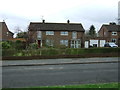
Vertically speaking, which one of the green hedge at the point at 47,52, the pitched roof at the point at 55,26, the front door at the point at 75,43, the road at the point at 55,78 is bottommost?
the road at the point at 55,78

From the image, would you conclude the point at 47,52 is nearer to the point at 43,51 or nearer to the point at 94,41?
the point at 43,51

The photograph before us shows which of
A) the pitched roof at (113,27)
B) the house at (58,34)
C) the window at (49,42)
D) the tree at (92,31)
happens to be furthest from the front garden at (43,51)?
the tree at (92,31)

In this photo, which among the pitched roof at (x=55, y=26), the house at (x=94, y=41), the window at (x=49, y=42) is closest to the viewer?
the window at (x=49, y=42)

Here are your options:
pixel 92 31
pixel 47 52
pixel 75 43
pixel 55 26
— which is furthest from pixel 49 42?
pixel 92 31

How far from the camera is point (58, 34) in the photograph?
45.5 m

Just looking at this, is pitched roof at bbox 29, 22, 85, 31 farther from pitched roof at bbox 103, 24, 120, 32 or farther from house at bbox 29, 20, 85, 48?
pitched roof at bbox 103, 24, 120, 32

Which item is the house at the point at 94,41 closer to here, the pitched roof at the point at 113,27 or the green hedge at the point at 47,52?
the pitched roof at the point at 113,27

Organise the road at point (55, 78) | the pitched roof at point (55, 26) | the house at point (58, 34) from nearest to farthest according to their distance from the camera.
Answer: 1. the road at point (55, 78)
2. the house at point (58, 34)
3. the pitched roof at point (55, 26)

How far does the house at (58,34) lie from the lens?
44688 millimetres

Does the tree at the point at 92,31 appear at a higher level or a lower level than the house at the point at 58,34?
higher

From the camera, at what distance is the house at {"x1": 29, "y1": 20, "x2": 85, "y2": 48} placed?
44.7m

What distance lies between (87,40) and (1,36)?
86.0ft

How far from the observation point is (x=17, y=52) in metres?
22.4

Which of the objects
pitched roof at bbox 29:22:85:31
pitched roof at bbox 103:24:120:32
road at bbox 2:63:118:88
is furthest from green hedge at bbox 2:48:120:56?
pitched roof at bbox 103:24:120:32
